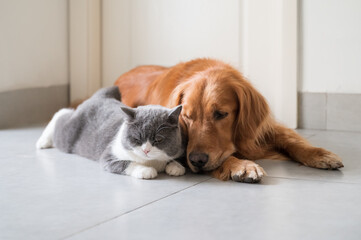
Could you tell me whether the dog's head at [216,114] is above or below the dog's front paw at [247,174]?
above

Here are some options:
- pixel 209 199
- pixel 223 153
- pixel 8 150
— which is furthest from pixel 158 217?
pixel 8 150

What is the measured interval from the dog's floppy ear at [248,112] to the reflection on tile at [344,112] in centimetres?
95

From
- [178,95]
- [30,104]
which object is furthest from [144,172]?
[30,104]

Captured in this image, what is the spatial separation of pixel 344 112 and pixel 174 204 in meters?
1.81

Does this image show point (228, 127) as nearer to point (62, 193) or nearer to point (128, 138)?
point (128, 138)

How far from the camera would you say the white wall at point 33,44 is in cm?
326

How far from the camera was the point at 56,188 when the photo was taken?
187cm

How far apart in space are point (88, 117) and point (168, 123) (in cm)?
59

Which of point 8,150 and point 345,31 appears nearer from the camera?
point 8,150

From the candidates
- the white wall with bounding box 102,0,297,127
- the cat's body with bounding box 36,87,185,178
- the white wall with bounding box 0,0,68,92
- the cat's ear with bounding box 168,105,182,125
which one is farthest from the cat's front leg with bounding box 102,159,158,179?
the white wall with bounding box 0,0,68,92

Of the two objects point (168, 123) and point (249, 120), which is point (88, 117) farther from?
point (249, 120)

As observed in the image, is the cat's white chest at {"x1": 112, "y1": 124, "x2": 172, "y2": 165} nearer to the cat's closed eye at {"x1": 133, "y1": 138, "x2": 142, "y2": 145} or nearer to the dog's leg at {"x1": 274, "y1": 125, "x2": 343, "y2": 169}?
the cat's closed eye at {"x1": 133, "y1": 138, "x2": 142, "y2": 145}

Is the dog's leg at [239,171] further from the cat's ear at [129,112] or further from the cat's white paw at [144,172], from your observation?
the cat's ear at [129,112]

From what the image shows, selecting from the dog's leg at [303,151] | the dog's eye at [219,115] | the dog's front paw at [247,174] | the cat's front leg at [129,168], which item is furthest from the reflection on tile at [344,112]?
the cat's front leg at [129,168]
